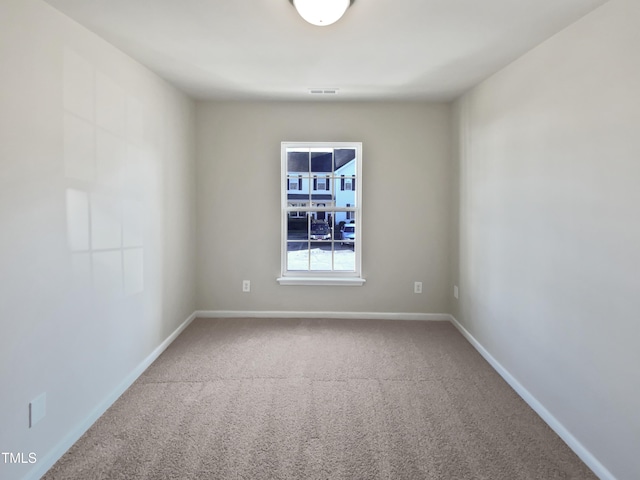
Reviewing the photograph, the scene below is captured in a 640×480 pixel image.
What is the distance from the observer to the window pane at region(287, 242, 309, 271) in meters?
4.21

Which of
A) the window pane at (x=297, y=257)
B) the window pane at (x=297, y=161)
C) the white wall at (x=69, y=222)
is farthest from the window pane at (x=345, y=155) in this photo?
the white wall at (x=69, y=222)

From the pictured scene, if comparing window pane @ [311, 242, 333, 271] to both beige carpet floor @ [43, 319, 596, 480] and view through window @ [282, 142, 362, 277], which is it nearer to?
view through window @ [282, 142, 362, 277]

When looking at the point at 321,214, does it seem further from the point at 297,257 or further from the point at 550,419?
the point at 550,419

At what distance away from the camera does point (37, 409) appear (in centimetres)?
181

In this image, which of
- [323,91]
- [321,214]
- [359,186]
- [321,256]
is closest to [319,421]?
[321,256]

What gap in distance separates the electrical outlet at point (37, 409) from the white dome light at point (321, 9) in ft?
7.83

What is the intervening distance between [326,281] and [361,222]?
0.77 metres

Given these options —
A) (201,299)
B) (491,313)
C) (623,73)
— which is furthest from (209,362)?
(623,73)

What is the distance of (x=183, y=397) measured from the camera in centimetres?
252

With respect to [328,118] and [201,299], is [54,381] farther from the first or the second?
[328,118]

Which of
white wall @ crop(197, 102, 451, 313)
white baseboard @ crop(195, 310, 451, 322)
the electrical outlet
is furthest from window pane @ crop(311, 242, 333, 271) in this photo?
the electrical outlet

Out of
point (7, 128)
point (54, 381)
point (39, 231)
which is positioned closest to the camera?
point (7, 128)

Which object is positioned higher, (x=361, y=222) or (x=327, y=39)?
(x=327, y=39)

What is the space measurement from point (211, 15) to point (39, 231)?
1.47 meters
